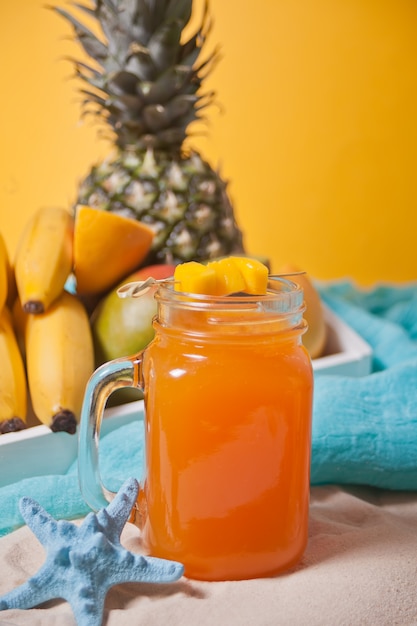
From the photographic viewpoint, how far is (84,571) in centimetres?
66

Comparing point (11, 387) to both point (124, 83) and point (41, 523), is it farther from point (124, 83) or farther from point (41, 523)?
point (124, 83)

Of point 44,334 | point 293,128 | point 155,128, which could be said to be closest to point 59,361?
point 44,334

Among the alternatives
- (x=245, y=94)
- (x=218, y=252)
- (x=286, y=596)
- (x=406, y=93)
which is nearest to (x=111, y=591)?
(x=286, y=596)

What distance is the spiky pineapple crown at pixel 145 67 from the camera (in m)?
1.35

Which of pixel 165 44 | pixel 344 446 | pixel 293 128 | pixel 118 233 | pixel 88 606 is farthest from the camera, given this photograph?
pixel 293 128

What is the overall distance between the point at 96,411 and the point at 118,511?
0.34ft

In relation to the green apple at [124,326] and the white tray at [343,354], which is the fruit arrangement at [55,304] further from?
the white tray at [343,354]

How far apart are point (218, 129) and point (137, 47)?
50.1 inches

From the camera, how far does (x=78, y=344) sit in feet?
3.49

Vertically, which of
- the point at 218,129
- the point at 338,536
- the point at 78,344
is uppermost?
the point at 218,129

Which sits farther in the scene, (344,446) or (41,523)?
(344,446)

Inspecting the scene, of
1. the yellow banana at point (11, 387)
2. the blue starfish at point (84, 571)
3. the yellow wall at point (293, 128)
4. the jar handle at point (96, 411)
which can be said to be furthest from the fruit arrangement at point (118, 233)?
the yellow wall at point (293, 128)

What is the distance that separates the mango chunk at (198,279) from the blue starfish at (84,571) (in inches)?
9.2

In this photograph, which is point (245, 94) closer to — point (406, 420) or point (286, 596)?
point (406, 420)
